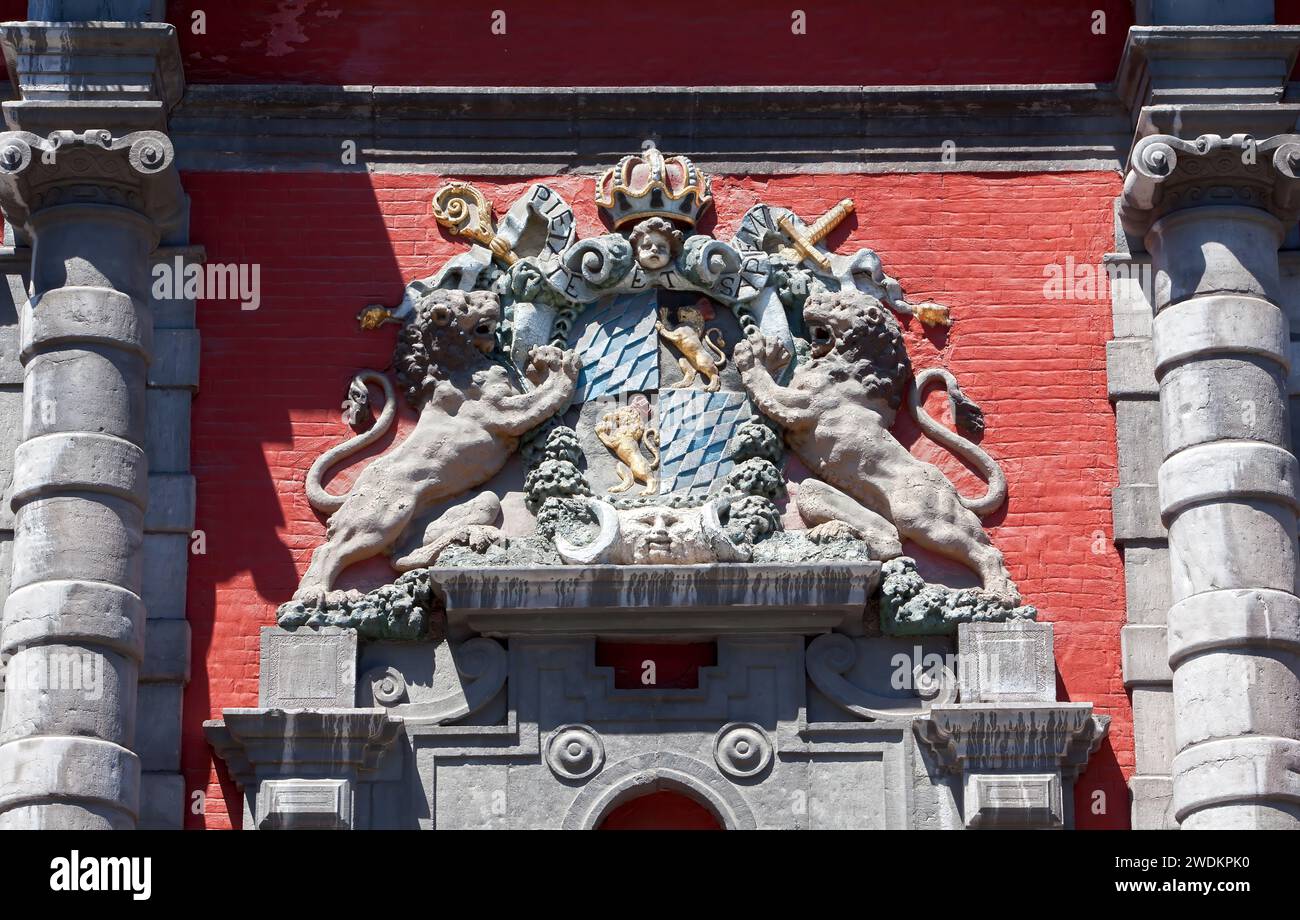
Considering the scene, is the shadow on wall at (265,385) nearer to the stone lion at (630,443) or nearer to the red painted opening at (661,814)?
the stone lion at (630,443)

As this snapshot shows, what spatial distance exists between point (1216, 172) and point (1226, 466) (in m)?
1.80

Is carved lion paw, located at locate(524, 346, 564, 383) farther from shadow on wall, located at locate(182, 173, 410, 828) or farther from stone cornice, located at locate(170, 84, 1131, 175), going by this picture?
stone cornice, located at locate(170, 84, 1131, 175)

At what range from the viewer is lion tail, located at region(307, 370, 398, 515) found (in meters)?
17.8

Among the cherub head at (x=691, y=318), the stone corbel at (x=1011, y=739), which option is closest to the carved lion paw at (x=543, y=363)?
the cherub head at (x=691, y=318)

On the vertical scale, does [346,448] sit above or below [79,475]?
above

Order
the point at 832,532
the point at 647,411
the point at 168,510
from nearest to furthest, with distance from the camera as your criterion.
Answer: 1. the point at 832,532
2. the point at 168,510
3. the point at 647,411

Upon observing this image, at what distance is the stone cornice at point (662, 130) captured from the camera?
61.0 feet

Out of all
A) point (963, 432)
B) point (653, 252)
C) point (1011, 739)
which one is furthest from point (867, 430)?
Result: point (1011, 739)

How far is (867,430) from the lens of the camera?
17.8 metres

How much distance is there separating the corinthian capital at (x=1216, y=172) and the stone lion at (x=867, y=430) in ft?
5.36

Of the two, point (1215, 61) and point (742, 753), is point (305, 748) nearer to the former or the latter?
point (742, 753)

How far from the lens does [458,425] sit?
1783 centimetres
